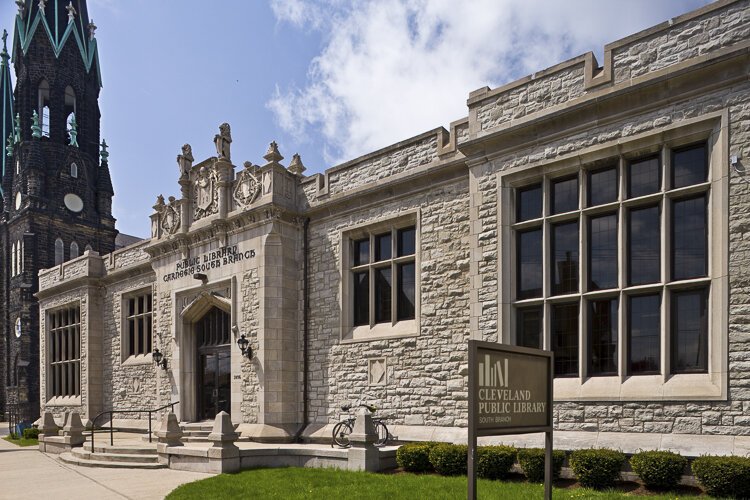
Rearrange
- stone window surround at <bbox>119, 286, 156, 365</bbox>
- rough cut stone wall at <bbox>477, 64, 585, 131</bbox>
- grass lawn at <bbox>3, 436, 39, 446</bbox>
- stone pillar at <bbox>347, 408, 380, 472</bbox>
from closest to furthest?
rough cut stone wall at <bbox>477, 64, 585, 131</bbox> < stone pillar at <bbox>347, 408, 380, 472</bbox> < grass lawn at <bbox>3, 436, 39, 446</bbox> < stone window surround at <bbox>119, 286, 156, 365</bbox>

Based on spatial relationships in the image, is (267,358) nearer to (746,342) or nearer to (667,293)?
(667,293)

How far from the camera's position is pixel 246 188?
18188mm

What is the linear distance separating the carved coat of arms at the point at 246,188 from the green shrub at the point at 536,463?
34.1ft

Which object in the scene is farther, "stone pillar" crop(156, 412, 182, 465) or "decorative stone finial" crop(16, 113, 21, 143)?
"decorative stone finial" crop(16, 113, 21, 143)

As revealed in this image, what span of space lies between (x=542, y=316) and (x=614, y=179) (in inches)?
113

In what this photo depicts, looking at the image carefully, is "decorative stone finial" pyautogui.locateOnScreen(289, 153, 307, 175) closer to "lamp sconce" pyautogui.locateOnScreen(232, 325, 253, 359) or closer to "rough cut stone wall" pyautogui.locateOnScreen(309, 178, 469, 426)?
"rough cut stone wall" pyautogui.locateOnScreen(309, 178, 469, 426)

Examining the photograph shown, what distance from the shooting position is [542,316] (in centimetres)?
1215

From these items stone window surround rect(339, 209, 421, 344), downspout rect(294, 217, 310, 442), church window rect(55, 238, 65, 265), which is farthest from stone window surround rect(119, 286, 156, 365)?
church window rect(55, 238, 65, 265)

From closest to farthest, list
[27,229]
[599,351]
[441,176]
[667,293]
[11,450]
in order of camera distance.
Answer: [667,293]
[599,351]
[441,176]
[11,450]
[27,229]

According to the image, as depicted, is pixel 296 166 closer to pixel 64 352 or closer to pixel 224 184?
pixel 224 184

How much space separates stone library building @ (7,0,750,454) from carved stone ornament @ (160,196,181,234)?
0.15m

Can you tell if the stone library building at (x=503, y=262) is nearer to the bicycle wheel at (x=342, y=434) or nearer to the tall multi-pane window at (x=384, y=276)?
the tall multi-pane window at (x=384, y=276)

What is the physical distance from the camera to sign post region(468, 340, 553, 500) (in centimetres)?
561

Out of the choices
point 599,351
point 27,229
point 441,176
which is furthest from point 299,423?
point 27,229
